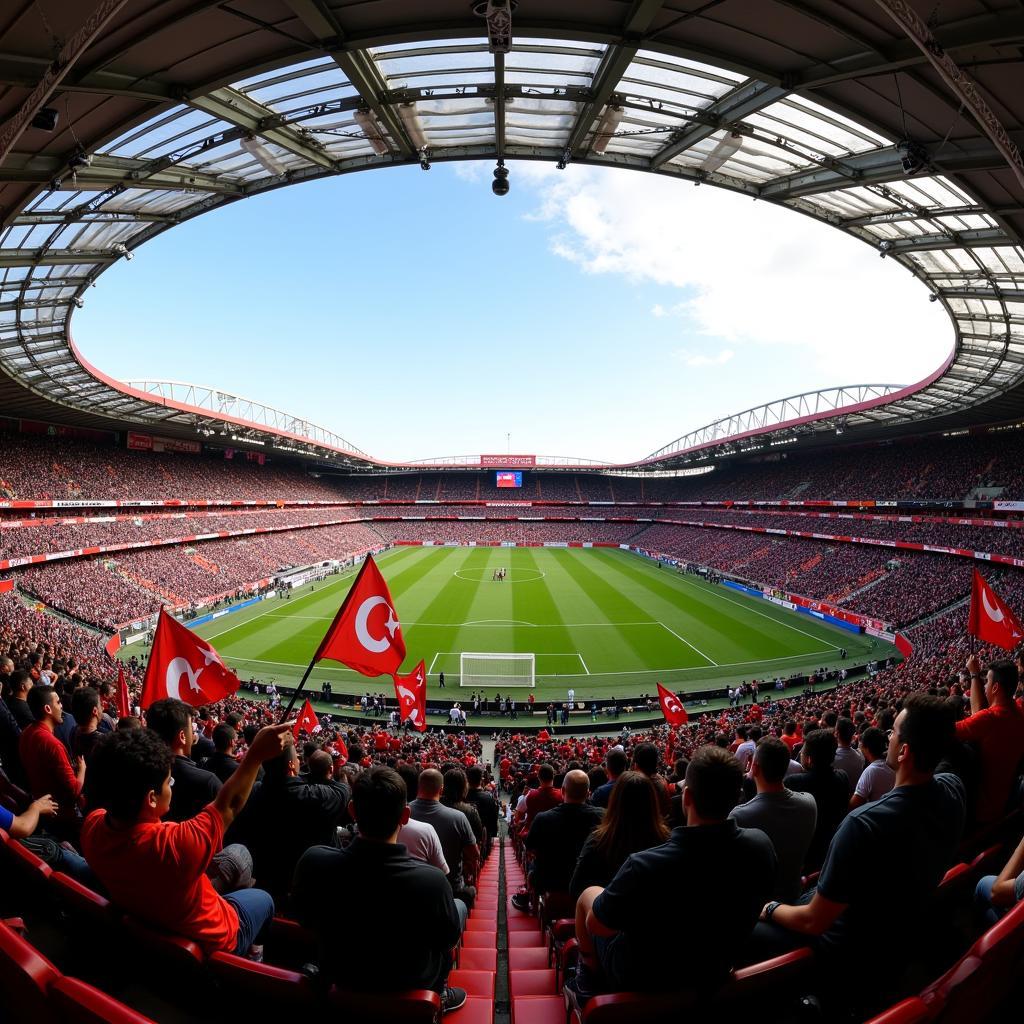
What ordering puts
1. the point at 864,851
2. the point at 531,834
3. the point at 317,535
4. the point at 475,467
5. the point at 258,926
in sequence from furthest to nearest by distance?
the point at 475,467
the point at 317,535
the point at 531,834
the point at 258,926
the point at 864,851

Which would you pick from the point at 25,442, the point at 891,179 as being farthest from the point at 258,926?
the point at 25,442

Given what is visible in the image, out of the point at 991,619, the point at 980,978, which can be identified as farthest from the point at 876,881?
the point at 991,619

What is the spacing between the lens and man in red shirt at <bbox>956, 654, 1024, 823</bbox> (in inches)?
170

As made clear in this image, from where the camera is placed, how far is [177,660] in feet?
31.4

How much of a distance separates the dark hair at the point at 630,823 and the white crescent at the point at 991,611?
478 inches

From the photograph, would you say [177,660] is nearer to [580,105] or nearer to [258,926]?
[258,926]

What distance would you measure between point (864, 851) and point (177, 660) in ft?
33.5

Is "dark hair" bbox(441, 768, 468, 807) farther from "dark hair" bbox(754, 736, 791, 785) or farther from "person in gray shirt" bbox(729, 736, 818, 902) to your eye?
"dark hair" bbox(754, 736, 791, 785)

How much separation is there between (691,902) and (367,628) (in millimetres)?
5902

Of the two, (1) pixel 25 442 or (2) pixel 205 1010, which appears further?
(1) pixel 25 442

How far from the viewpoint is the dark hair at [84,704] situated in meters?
5.81

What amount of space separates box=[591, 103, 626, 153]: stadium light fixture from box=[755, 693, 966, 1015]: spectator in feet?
32.0

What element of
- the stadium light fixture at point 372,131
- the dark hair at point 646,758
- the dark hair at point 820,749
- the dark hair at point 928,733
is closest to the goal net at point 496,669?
the dark hair at point 646,758

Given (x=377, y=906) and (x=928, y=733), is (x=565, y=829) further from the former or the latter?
(x=928, y=733)
